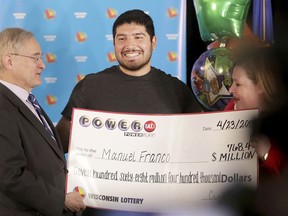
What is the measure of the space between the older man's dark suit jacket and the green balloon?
4.48 feet

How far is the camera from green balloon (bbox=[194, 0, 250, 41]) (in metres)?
3.48

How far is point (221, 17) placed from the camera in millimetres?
3488

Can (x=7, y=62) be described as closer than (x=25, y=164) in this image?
No

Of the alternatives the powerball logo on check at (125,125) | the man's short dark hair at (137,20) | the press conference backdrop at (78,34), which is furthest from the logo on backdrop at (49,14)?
the powerball logo on check at (125,125)

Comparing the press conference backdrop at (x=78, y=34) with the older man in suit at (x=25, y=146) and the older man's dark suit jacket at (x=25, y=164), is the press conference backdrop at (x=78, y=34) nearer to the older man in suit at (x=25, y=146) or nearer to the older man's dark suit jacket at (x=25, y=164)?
the older man in suit at (x=25, y=146)

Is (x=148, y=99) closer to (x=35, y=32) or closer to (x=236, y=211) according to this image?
(x=35, y=32)

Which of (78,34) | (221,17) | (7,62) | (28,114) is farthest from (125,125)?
(221,17)

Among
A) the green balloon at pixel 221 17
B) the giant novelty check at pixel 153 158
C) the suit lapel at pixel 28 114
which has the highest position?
the green balloon at pixel 221 17

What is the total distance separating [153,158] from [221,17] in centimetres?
108

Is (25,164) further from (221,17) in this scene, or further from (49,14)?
(221,17)

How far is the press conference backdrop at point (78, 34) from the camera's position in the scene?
3.58 meters

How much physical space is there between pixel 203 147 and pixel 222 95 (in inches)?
24.7

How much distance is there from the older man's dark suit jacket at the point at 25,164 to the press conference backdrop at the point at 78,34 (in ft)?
3.14

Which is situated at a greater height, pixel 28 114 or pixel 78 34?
pixel 78 34
